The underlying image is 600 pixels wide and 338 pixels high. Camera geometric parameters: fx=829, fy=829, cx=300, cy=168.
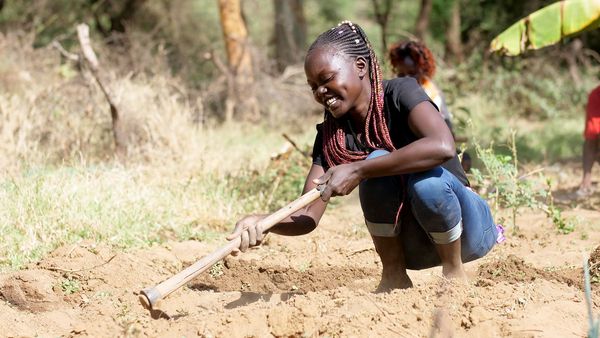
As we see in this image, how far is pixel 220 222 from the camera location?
5.32m

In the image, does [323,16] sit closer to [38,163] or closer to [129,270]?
[38,163]

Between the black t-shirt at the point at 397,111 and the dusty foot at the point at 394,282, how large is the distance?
0.57 meters

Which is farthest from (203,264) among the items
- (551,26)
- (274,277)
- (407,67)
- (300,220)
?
(551,26)

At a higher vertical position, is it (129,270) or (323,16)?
(129,270)

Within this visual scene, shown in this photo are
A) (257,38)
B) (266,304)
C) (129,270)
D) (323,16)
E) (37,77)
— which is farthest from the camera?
(323,16)

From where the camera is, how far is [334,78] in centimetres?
321

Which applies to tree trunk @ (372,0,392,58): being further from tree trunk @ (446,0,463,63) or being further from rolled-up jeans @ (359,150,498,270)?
rolled-up jeans @ (359,150,498,270)

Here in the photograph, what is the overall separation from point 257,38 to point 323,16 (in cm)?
474

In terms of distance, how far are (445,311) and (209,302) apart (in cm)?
120

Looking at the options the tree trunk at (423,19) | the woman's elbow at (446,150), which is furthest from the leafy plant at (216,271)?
the tree trunk at (423,19)

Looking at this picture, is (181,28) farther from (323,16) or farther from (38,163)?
(38,163)

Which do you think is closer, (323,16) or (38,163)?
(38,163)

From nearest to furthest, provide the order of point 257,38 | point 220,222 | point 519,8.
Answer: point 220,222 → point 519,8 → point 257,38

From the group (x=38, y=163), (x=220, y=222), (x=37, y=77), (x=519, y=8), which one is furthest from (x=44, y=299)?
(x=519, y=8)
